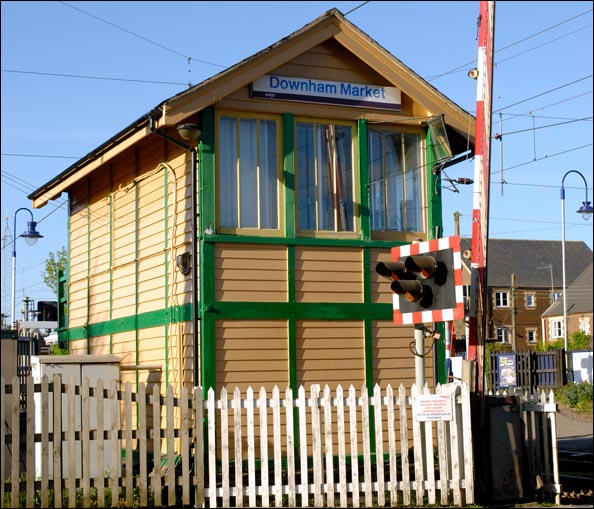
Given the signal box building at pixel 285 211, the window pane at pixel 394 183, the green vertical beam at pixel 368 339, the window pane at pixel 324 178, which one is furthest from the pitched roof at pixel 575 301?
the window pane at pixel 324 178

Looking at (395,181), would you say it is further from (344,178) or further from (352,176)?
(344,178)

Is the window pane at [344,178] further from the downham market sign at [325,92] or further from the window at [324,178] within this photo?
the downham market sign at [325,92]

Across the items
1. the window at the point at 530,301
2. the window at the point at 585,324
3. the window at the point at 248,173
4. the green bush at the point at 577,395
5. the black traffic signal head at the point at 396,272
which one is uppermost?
the window at the point at 530,301

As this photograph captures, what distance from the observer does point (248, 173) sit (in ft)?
46.3

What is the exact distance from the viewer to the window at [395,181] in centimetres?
1502

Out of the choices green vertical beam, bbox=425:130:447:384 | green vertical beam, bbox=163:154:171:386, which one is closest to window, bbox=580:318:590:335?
green vertical beam, bbox=425:130:447:384

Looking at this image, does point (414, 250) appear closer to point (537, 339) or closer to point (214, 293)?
point (214, 293)

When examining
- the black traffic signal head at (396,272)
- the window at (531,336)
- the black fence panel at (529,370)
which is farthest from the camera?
the window at (531,336)

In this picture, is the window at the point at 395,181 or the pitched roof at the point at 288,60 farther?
the window at the point at 395,181

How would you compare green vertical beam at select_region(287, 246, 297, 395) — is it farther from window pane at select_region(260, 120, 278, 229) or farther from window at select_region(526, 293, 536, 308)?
window at select_region(526, 293, 536, 308)

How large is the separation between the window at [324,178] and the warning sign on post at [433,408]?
3634mm

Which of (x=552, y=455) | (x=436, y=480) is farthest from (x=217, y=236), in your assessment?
(x=552, y=455)

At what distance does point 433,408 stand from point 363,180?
14.1 ft

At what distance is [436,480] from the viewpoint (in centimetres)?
1247
